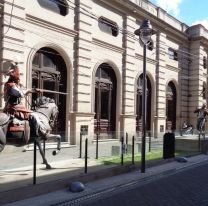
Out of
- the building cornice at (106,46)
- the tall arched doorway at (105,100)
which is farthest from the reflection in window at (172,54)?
the tall arched doorway at (105,100)

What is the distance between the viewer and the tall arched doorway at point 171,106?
1210 inches

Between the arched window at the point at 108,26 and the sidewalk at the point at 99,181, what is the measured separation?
1137cm

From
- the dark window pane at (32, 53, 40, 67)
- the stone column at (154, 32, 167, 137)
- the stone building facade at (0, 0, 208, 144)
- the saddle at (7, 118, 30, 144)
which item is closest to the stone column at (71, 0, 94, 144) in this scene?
the stone building facade at (0, 0, 208, 144)

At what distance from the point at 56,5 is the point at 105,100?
7087mm

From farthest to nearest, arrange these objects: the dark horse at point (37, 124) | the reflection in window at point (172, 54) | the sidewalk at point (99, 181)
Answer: the reflection in window at point (172, 54), the dark horse at point (37, 124), the sidewalk at point (99, 181)

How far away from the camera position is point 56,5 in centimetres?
1941

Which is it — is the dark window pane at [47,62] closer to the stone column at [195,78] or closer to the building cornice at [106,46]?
the building cornice at [106,46]

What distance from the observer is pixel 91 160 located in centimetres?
1290

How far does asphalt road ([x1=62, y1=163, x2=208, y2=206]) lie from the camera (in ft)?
27.2

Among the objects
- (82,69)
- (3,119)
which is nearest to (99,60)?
(82,69)

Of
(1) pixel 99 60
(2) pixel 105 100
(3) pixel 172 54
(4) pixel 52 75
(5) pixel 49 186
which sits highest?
(3) pixel 172 54

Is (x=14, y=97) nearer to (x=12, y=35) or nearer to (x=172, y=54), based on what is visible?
(x=12, y=35)

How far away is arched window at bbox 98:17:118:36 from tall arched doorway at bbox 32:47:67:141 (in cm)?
439

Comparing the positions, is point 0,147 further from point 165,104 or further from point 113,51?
point 165,104
